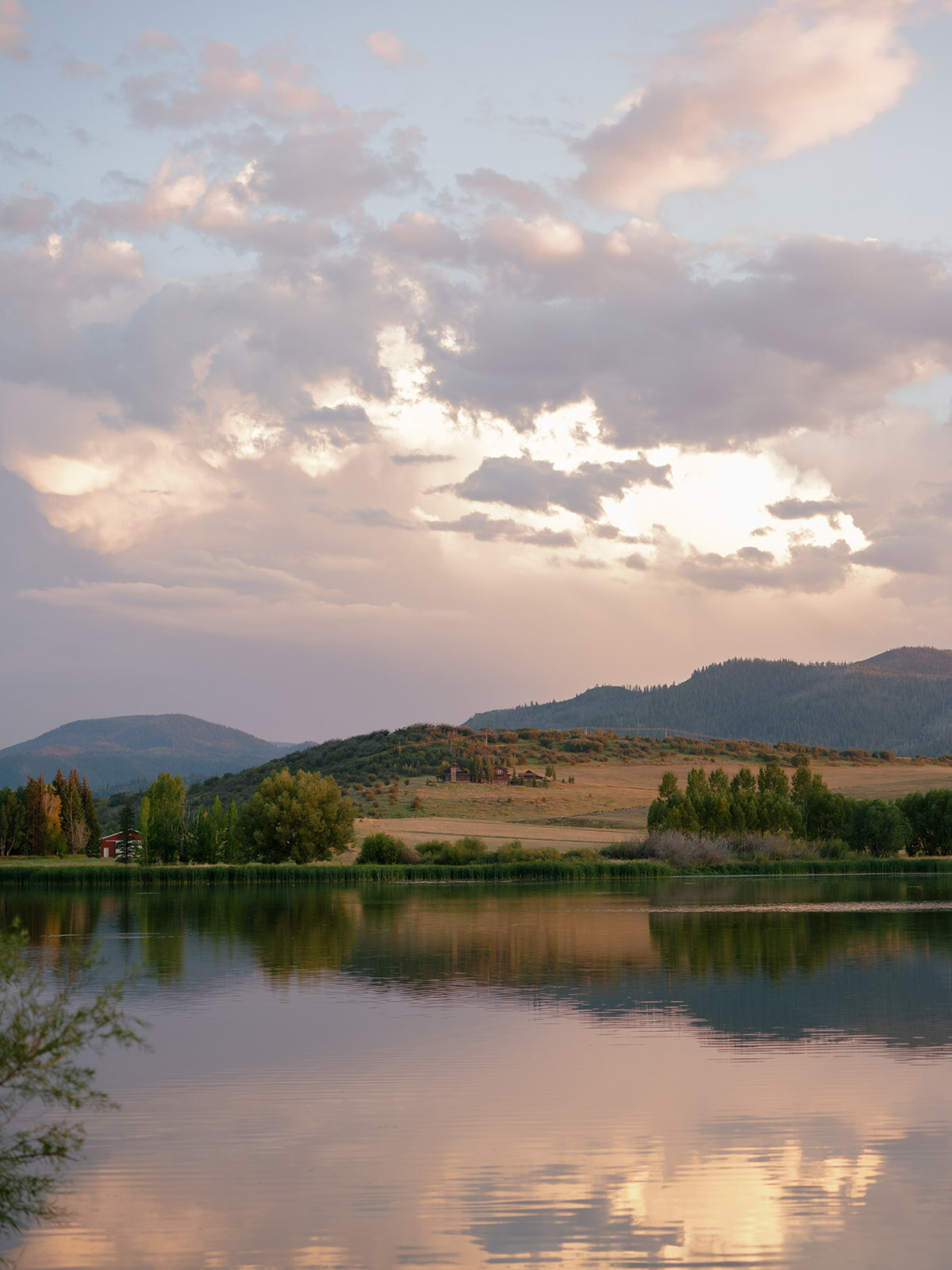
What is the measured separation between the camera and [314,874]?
2945 inches

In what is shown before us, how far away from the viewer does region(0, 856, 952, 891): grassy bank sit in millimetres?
73500

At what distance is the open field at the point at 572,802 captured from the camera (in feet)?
306

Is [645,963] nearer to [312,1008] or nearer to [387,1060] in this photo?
[312,1008]

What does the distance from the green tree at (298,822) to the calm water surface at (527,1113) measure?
157ft

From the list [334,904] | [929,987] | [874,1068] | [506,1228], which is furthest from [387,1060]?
[334,904]

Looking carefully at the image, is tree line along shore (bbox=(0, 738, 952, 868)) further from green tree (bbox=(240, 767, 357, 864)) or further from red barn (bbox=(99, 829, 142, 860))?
red barn (bbox=(99, 829, 142, 860))

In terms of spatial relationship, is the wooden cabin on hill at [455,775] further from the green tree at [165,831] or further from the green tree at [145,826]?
the green tree at [145,826]

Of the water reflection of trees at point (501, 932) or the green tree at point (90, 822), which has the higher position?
the green tree at point (90, 822)

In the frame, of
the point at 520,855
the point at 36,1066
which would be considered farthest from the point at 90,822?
the point at 36,1066

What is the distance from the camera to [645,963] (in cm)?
3044

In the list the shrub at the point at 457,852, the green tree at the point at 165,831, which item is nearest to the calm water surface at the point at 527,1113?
the shrub at the point at 457,852

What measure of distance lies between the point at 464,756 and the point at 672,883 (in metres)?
66.8

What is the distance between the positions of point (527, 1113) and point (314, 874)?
61.0m

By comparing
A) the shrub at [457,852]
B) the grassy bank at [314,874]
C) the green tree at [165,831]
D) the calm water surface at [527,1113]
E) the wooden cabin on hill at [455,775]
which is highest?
the wooden cabin on hill at [455,775]
